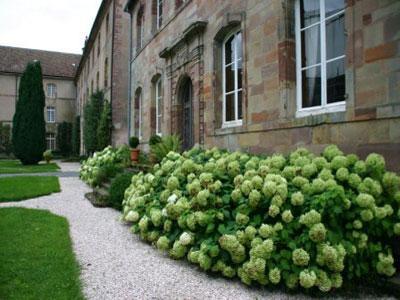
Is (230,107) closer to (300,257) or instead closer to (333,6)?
(333,6)

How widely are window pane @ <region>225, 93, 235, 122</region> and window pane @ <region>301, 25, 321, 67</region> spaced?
2123 millimetres

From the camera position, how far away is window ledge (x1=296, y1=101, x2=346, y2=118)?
445cm

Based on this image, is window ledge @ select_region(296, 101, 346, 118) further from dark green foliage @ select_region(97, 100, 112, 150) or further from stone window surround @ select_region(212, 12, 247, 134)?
dark green foliage @ select_region(97, 100, 112, 150)

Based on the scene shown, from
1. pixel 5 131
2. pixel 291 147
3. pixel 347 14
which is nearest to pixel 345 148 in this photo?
pixel 291 147

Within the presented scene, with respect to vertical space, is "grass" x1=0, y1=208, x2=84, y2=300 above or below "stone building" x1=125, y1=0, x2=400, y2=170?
below

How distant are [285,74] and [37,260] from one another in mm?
4025

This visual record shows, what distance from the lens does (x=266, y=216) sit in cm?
328

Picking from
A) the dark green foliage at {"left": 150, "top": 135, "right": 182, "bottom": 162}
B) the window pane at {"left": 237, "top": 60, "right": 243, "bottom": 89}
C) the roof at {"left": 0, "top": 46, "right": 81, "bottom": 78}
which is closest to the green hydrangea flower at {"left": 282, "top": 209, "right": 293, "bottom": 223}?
the window pane at {"left": 237, "top": 60, "right": 243, "bottom": 89}

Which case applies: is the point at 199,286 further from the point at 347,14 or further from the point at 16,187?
the point at 16,187

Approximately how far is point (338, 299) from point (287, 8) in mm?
4093

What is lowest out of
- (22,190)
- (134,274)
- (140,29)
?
(134,274)

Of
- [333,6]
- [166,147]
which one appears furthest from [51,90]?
[333,6]

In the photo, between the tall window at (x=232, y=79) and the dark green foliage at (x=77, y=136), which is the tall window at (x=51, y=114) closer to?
the dark green foliage at (x=77, y=136)

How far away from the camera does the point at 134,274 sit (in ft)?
11.2
